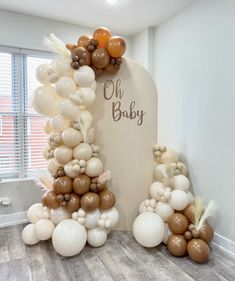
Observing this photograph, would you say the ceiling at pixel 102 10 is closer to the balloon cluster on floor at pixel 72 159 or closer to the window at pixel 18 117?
the window at pixel 18 117

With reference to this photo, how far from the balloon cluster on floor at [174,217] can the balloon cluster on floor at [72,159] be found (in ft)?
1.28

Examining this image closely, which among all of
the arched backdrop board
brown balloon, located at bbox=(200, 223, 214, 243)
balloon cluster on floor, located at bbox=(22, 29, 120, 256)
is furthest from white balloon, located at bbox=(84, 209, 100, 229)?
brown balloon, located at bbox=(200, 223, 214, 243)

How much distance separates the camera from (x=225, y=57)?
232 cm

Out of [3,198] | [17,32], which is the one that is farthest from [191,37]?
[3,198]

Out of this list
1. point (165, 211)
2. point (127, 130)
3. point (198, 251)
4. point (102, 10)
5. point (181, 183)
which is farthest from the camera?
point (102, 10)

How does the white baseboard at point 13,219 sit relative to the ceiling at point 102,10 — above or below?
below

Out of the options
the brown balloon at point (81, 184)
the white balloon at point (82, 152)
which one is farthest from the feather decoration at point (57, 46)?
the brown balloon at point (81, 184)

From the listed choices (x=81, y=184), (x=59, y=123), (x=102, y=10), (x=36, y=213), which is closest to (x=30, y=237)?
(x=36, y=213)

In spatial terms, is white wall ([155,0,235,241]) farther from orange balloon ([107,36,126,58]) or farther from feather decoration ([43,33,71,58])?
feather decoration ([43,33,71,58])

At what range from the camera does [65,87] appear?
2205 mm

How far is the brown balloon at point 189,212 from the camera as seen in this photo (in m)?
2.32

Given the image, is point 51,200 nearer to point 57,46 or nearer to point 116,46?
point 57,46

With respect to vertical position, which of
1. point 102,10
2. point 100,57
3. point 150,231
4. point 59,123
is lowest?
point 150,231

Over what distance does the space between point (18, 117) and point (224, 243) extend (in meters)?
2.82
